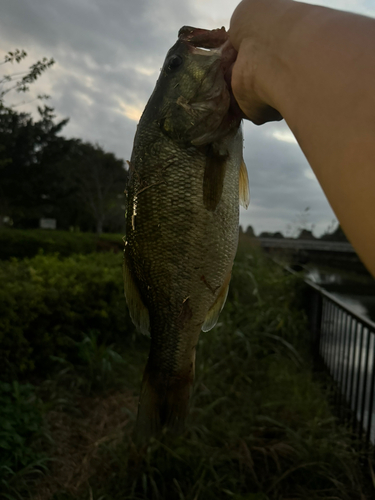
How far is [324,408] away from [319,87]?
405 cm

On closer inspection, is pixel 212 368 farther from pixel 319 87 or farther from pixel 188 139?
pixel 319 87

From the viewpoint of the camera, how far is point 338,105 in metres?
0.58

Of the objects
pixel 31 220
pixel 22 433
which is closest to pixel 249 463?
pixel 22 433

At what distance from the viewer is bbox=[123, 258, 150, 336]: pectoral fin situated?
4.91ft

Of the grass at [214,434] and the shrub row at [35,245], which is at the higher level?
the shrub row at [35,245]

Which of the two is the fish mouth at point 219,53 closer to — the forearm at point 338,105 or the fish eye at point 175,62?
the fish eye at point 175,62

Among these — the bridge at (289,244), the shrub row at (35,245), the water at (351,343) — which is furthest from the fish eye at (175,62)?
the shrub row at (35,245)

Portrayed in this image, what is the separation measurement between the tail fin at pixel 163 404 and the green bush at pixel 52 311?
2646 mm

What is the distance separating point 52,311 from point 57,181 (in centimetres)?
2736

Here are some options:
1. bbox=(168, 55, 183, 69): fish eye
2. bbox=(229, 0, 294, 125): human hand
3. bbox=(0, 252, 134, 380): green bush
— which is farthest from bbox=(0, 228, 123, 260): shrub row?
bbox=(229, 0, 294, 125): human hand

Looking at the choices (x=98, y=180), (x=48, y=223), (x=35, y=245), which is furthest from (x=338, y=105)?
(x=98, y=180)

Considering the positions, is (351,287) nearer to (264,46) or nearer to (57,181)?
(264,46)

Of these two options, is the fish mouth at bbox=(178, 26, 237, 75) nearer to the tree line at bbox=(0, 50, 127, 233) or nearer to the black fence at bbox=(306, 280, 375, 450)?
the black fence at bbox=(306, 280, 375, 450)

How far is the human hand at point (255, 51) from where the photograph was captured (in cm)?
84
